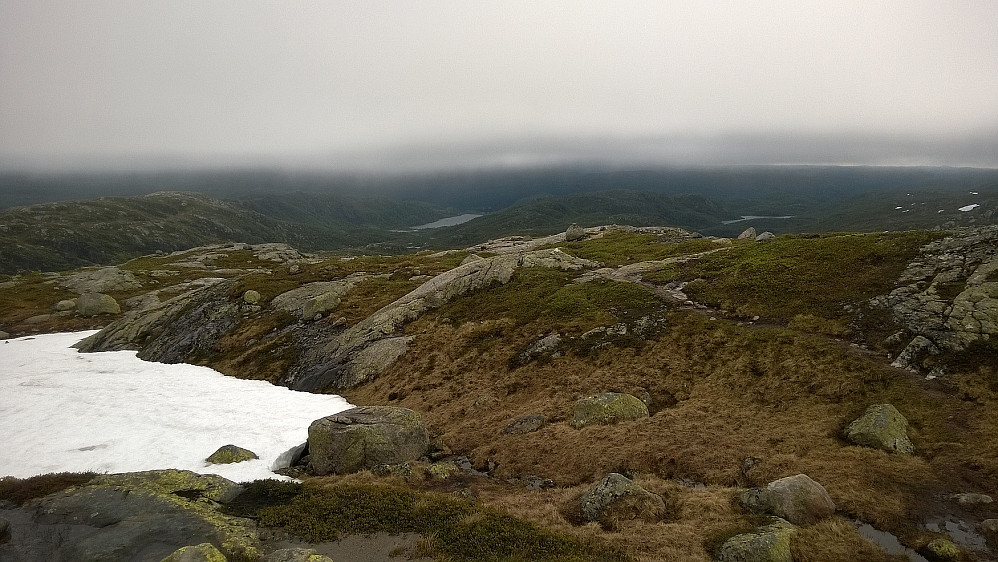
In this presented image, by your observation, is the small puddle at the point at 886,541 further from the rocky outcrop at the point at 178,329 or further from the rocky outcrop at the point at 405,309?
the rocky outcrop at the point at 178,329

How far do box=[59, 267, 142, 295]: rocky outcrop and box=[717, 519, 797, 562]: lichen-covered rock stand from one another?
158836mm

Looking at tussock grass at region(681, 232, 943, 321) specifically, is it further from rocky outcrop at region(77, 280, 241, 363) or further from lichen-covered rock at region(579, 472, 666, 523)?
rocky outcrop at region(77, 280, 241, 363)

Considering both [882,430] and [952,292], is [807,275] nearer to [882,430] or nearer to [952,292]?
[952,292]

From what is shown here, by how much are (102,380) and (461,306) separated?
41.4 m

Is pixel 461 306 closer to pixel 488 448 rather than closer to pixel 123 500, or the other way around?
pixel 488 448

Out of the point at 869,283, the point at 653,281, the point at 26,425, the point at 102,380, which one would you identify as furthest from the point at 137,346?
the point at 869,283

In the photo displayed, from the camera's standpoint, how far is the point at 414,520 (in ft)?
66.0

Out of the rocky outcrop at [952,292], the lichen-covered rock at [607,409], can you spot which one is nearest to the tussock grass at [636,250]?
the rocky outcrop at [952,292]

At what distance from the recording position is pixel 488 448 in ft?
101

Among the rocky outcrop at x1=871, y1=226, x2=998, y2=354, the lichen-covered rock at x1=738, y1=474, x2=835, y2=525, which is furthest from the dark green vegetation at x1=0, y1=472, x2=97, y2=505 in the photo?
the rocky outcrop at x1=871, y1=226, x2=998, y2=354

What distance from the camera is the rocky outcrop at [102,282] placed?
12206 cm

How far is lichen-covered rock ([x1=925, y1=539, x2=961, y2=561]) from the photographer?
16.4 m

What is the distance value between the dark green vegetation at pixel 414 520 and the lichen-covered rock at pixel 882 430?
17094mm

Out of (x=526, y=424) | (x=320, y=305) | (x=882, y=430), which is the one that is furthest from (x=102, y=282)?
(x=882, y=430)
